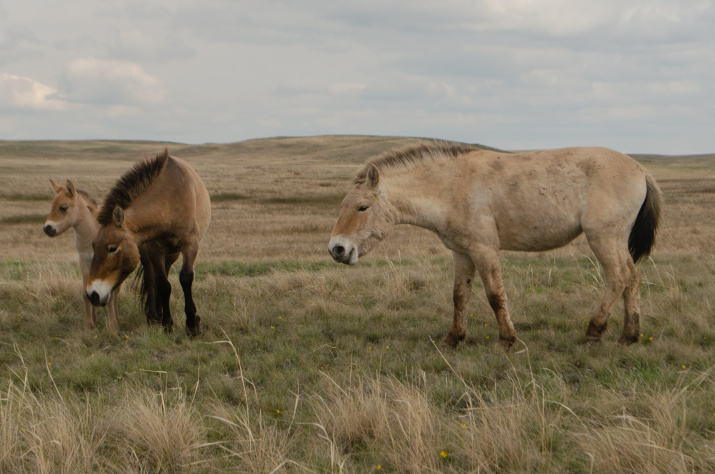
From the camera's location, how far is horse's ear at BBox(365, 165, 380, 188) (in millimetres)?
5969

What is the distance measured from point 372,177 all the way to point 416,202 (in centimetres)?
59

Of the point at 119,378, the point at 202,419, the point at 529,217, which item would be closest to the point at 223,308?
the point at 119,378

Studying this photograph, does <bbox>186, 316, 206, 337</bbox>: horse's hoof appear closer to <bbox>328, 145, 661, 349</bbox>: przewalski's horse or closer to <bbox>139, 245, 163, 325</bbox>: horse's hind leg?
A: <bbox>139, 245, 163, 325</bbox>: horse's hind leg

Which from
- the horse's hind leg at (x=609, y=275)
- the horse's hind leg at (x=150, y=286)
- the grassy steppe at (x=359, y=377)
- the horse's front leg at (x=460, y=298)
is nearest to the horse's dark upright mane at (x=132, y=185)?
the horse's hind leg at (x=150, y=286)

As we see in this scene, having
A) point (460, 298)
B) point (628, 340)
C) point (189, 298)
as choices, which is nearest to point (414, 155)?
point (460, 298)

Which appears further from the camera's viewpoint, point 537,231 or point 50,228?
point 50,228

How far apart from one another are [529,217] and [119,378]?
4675mm

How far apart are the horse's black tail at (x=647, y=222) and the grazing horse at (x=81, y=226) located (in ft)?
21.5

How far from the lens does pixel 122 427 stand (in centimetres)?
391

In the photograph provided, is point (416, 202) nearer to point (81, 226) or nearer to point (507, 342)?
point (507, 342)

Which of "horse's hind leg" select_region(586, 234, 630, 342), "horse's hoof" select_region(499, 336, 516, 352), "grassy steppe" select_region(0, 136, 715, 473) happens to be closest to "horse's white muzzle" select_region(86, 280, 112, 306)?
"grassy steppe" select_region(0, 136, 715, 473)

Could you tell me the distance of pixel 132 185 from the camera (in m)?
6.91

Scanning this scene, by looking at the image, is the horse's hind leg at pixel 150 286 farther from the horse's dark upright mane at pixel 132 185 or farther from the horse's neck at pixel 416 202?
the horse's neck at pixel 416 202

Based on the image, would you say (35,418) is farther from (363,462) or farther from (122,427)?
(363,462)
